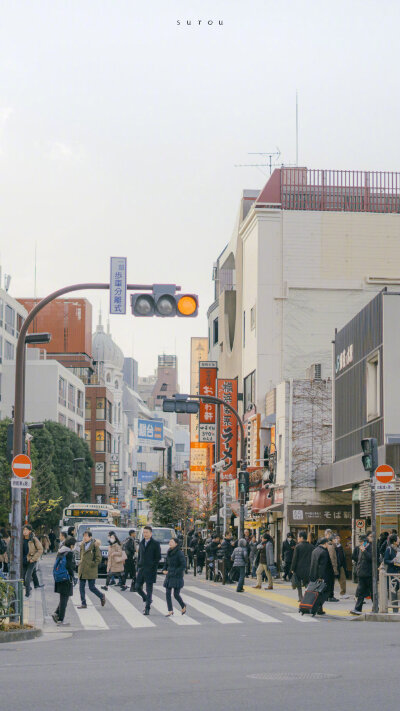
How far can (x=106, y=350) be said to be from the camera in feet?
598

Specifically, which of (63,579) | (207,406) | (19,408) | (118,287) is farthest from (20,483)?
(207,406)

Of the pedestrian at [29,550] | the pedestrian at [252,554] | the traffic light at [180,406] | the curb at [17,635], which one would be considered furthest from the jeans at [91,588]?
the pedestrian at [252,554]

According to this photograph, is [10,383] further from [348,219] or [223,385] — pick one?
[348,219]

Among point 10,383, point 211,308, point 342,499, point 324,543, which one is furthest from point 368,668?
point 10,383

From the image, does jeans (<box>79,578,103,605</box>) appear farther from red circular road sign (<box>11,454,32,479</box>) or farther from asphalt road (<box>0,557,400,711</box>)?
red circular road sign (<box>11,454,32,479</box>)

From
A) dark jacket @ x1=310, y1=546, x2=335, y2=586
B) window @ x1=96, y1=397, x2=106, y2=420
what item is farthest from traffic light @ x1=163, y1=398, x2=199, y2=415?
window @ x1=96, y1=397, x2=106, y2=420

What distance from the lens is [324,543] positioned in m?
23.0

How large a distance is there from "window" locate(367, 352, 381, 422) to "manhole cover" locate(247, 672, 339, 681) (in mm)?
22153

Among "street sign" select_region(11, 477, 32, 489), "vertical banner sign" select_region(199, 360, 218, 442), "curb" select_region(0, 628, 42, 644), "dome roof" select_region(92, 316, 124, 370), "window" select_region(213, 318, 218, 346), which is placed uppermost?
"dome roof" select_region(92, 316, 124, 370)

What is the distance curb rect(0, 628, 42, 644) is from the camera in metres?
17.4

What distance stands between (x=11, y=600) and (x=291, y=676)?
25.7 feet

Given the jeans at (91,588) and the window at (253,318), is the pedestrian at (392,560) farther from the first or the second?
the window at (253,318)

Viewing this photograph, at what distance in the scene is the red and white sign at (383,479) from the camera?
2192 centimetres

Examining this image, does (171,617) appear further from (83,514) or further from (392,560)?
(83,514)
